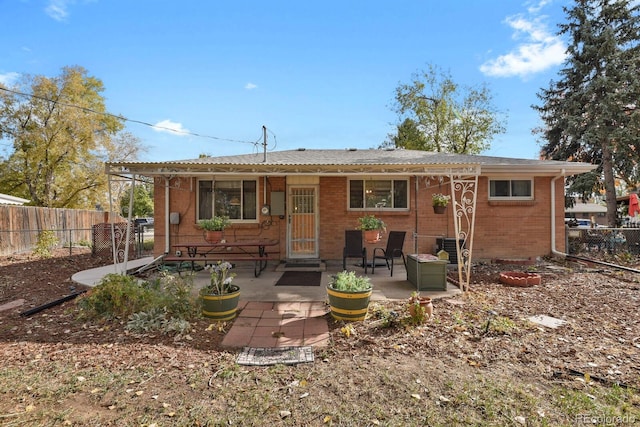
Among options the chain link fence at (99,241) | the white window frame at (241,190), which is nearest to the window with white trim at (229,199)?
the white window frame at (241,190)

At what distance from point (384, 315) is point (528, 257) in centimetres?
684

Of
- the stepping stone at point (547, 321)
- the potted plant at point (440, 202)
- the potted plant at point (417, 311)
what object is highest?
the potted plant at point (440, 202)

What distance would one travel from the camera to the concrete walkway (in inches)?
149

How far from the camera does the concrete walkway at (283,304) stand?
12.4ft

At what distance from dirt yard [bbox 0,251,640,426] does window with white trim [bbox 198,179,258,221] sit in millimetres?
4248

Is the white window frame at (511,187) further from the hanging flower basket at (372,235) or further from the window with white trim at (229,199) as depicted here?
the window with white trim at (229,199)

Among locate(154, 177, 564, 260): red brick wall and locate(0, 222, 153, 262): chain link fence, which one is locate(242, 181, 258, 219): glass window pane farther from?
locate(0, 222, 153, 262): chain link fence

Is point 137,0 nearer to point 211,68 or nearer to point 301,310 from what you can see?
point 211,68

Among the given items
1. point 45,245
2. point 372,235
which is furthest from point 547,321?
point 45,245

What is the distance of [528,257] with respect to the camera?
8820mm

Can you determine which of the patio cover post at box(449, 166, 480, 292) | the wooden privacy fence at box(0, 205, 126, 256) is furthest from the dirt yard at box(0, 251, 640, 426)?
the wooden privacy fence at box(0, 205, 126, 256)

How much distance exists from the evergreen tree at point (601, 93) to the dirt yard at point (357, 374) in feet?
48.4

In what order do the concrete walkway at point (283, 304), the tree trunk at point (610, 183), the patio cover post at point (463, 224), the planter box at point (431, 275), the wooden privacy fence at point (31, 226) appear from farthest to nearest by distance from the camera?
1. the tree trunk at point (610, 183)
2. the wooden privacy fence at point (31, 226)
3. the planter box at point (431, 275)
4. the patio cover post at point (463, 224)
5. the concrete walkway at point (283, 304)

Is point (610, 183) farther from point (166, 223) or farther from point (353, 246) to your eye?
point (166, 223)
